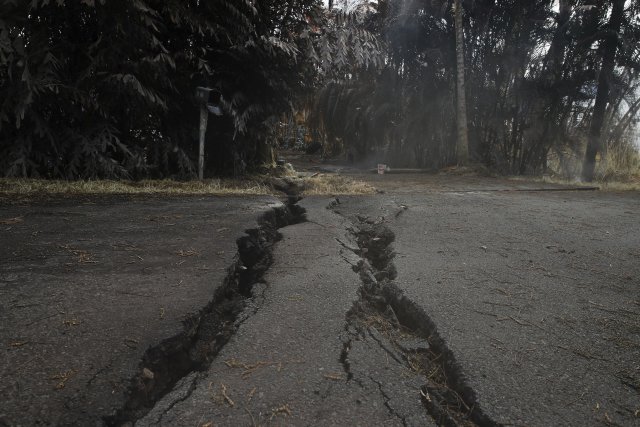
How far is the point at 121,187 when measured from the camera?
4320 millimetres

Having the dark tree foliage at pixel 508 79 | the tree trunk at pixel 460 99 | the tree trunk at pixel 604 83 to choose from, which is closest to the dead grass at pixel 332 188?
the tree trunk at pixel 460 99

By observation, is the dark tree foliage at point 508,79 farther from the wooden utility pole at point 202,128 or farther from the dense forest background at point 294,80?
the wooden utility pole at point 202,128

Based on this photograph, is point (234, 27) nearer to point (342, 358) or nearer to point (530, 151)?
point (342, 358)

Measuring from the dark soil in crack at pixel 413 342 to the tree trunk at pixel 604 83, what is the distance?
334 inches

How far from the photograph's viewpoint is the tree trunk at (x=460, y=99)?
9.23m

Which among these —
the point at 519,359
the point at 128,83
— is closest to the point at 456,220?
the point at 519,359

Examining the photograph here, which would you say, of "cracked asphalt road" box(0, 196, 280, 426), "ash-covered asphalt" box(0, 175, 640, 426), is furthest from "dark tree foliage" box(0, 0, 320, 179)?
"ash-covered asphalt" box(0, 175, 640, 426)

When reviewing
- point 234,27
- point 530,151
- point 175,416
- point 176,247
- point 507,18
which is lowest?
point 175,416

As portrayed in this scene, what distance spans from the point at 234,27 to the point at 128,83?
1.73 m

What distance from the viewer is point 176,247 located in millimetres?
2457

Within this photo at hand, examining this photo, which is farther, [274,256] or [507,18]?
[507,18]

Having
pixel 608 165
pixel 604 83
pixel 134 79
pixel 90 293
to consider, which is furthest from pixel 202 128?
pixel 608 165

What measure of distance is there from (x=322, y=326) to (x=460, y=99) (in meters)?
9.02

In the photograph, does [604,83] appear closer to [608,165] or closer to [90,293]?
[608,165]
